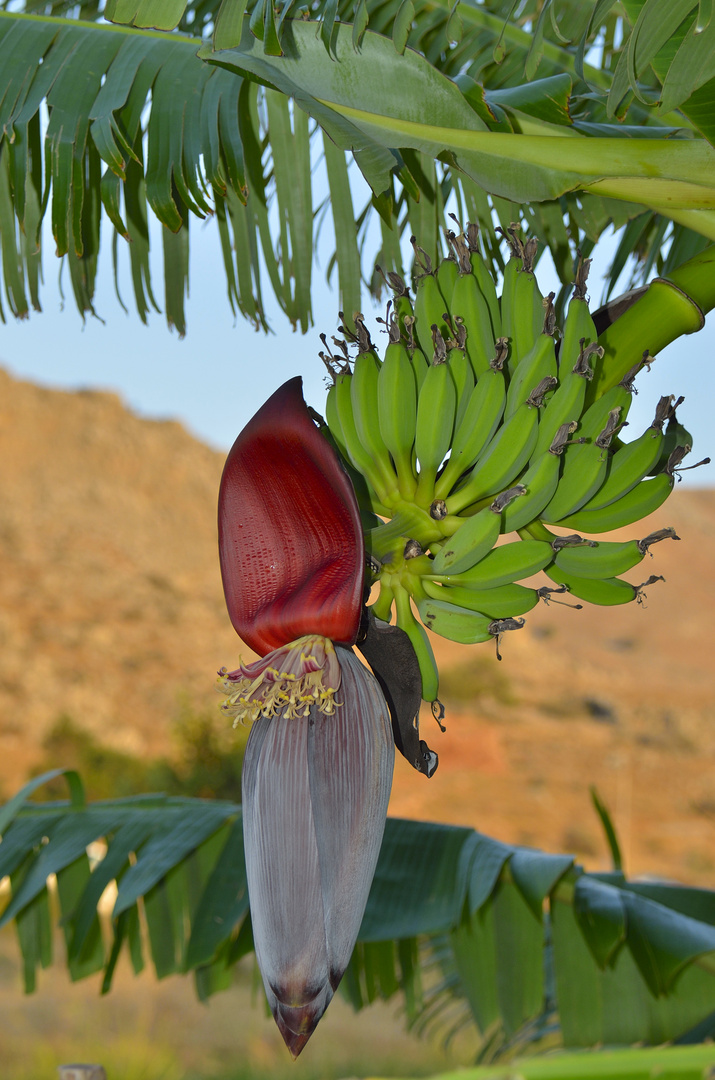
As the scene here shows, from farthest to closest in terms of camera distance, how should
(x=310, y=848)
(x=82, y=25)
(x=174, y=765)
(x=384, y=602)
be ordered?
(x=174, y=765)
(x=82, y=25)
(x=384, y=602)
(x=310, y=848)

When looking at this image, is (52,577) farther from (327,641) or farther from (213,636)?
(327,641)

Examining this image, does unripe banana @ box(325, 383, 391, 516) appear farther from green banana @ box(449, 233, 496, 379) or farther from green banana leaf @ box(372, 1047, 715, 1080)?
green banana leaf @ box(372, 1047, 715, 1080)

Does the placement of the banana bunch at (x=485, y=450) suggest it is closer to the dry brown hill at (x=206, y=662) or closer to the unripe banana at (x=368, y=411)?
the unripe banana at (x=368, y=411)

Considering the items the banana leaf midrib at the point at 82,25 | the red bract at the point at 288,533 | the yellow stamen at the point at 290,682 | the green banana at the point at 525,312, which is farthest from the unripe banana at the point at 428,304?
the banana leaf midrib at the point at 82,25

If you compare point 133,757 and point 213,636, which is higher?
point 213,636

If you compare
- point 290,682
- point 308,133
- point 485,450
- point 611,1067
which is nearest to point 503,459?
point 485,450

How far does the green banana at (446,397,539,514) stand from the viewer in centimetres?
111

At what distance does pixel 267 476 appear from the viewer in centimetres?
97

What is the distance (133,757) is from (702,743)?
13.1 metres

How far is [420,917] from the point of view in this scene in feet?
5.95

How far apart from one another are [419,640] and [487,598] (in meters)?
0.11

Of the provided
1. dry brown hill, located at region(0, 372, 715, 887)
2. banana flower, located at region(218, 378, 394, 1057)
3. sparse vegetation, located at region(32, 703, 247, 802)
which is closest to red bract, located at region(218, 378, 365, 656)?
banana flower, located at region(218, 378, 394, 1057)

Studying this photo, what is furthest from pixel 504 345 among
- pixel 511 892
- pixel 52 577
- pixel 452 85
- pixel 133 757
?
pixel 52 577

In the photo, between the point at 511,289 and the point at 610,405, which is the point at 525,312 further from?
the point at 610,405
